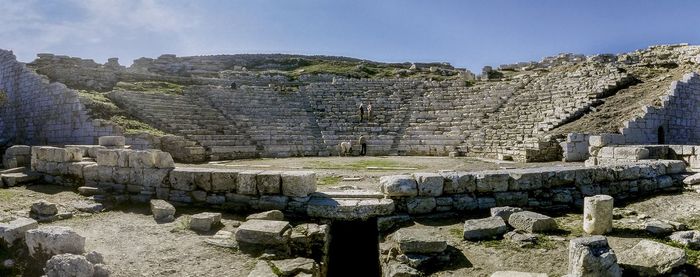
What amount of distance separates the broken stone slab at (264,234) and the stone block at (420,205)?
7.18ft

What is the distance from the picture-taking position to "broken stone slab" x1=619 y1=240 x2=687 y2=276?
4953 mm

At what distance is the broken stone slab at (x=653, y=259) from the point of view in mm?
4953

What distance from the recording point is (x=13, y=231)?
5.75 meters

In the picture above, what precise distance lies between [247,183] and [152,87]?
18570mm

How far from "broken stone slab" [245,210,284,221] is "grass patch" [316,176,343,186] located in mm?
2711

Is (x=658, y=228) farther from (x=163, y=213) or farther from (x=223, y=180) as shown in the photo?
(x=163, y=213)

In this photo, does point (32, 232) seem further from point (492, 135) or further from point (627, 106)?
point (627, 106)

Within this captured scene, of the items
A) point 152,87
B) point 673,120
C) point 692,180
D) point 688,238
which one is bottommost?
point 688,238

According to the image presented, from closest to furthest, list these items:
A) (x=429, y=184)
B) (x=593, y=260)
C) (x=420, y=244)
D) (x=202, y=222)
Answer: (x=593, y=260), (x=420, y=244), (x=202, y=222), (x=429, y=184)

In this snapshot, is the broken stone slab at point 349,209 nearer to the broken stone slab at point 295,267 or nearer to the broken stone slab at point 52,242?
the broken stone slab at point 295,267

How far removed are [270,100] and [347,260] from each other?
59.2 feet

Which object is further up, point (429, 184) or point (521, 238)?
point (429, 184)

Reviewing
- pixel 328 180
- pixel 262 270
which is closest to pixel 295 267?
pixel 262 270

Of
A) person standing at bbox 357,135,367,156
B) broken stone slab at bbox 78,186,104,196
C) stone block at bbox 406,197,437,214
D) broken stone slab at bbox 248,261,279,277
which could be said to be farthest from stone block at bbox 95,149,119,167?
person standing at bbox 357,135,367,156
